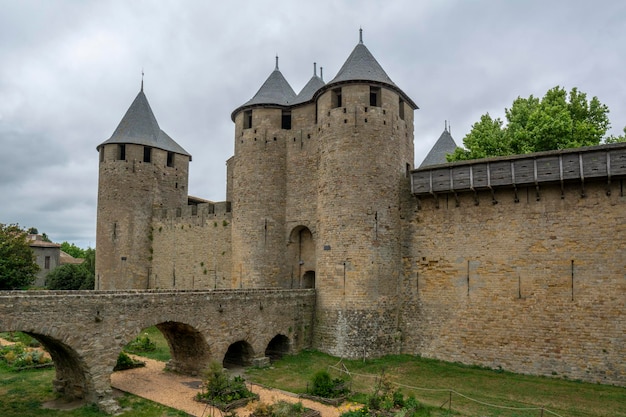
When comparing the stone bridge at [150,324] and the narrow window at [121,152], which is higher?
the narrow window at [121,152]

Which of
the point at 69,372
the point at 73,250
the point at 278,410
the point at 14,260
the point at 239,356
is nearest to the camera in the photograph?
the point at 278,410

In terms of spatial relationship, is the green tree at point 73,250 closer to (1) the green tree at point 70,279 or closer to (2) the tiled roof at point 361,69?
Result: (1) the green tree at point 70,279

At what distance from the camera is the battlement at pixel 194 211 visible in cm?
2489

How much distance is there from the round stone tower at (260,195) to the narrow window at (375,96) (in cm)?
462

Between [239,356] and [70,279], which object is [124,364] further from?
[70,279]

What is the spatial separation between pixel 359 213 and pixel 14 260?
27.8 meters

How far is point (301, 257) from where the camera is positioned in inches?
875

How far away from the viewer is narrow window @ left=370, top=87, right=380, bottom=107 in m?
19.6

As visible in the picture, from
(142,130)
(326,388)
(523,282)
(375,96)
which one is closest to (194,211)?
(142,130)

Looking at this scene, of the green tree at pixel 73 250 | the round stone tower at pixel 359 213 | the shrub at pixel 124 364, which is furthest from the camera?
the green tree at pixel 73 250

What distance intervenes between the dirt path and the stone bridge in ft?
2.67

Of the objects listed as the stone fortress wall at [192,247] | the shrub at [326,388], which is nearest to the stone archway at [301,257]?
the stone fortress wall at [192,247]

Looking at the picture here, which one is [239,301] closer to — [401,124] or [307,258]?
[307,258]

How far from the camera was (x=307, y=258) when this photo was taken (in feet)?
72.2
